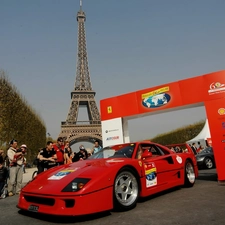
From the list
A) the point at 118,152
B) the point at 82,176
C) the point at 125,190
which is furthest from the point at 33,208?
the point at 118,152

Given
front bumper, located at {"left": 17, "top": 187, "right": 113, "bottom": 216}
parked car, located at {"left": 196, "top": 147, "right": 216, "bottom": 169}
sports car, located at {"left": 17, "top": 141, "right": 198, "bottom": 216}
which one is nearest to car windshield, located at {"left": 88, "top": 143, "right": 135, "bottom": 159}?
sports car, located at {"left": 17, "top": 141, "right": 198, "bottom": 216}

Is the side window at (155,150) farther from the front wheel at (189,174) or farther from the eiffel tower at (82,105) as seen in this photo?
the eiffel tower at (82,105)

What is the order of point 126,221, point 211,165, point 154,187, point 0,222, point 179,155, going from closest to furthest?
point 126,221 < point 0,222 < point 154,187 < point 179,155 < point 211,165

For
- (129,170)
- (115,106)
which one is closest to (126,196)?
(129,170)

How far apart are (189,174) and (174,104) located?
251cm

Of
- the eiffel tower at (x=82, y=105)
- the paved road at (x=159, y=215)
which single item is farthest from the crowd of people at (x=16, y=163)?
the eiffel tower at (x=82, y=105)

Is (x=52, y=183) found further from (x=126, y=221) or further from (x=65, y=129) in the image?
(x=65, y=129)

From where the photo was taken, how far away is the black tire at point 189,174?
5766 mm

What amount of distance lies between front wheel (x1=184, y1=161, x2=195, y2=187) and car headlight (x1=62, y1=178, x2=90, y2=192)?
3151mm

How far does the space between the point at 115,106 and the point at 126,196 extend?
19.2 ft

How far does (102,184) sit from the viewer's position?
3539 millimetres

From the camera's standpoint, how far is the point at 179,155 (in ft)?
19.1

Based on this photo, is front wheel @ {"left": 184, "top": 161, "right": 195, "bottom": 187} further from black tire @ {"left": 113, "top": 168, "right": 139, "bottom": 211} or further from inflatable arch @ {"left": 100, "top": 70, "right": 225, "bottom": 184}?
black tire @ {"left": 113, "top": 168, "right": 139, "bottom": 211}

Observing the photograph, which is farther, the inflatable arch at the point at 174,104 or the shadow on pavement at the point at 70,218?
the inflatable arch at the point at 174,104
